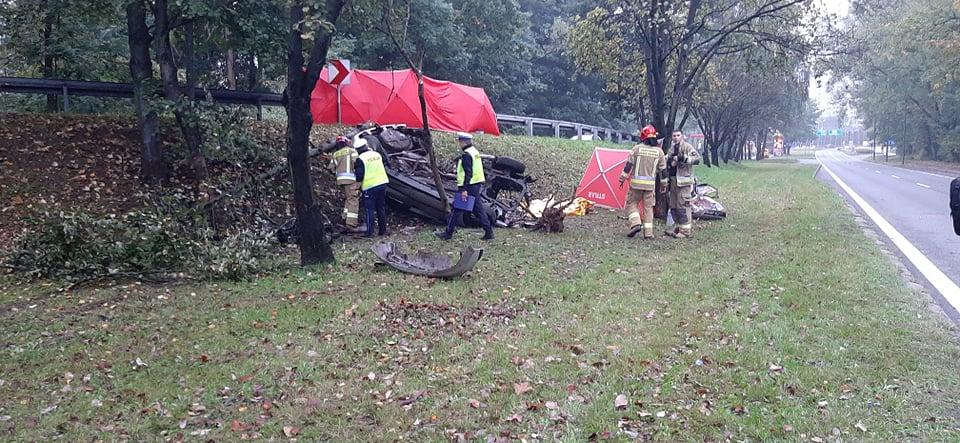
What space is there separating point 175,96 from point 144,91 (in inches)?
28.4

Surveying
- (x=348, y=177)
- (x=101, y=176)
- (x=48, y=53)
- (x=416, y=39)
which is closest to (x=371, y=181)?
(x=348, y=177)

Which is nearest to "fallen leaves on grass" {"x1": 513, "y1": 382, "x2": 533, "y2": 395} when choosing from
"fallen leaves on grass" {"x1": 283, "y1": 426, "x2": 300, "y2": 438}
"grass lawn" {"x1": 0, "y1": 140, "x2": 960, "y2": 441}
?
"grass lawn" {"x1": 0, "y1": 140, "x2": 960, "y2": 441}

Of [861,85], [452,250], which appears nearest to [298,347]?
[452,250]

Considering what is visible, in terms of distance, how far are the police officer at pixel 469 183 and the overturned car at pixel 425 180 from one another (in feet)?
2.68

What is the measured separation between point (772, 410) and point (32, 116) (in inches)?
504

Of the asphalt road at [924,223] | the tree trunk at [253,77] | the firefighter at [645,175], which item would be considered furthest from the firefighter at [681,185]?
the tree trunk at [253,77]

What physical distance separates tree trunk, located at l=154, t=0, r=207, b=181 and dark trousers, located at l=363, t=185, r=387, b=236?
250 centimetres

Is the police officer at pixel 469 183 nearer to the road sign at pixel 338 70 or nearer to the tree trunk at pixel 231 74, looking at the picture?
the road sign at pixel 338 70

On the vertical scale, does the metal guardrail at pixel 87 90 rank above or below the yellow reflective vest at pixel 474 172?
above

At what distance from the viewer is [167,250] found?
26.6 feet

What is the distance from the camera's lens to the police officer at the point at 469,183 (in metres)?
11.0

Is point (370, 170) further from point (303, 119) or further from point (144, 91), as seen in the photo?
point (144, 91)

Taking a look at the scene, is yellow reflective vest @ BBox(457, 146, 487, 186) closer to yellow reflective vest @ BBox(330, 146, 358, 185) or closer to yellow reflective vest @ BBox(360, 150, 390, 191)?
yellow reflective vest @ BBox(360, 150, 390, 191)

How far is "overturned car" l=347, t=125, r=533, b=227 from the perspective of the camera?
12.3m
